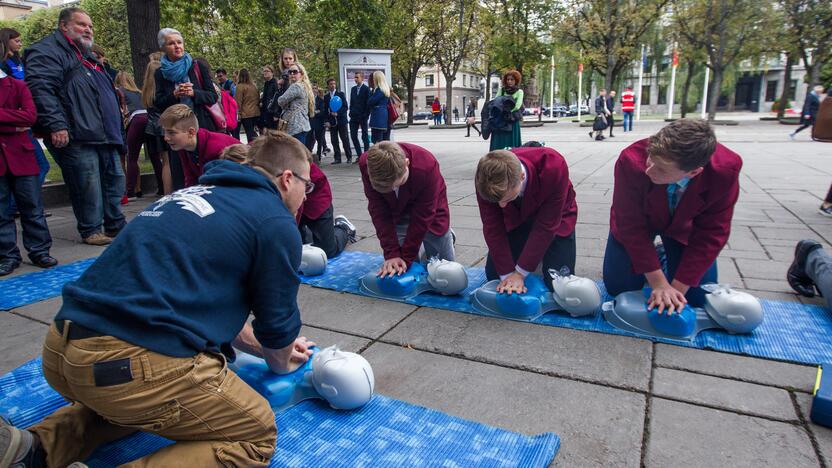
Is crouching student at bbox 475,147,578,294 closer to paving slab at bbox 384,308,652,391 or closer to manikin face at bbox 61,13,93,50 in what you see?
paving slab at bbox 384,308,652,391

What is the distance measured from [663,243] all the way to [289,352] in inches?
93.4

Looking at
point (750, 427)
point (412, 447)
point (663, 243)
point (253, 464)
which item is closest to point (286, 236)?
point (253, 464)

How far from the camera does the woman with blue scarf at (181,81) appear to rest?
5.33 meters

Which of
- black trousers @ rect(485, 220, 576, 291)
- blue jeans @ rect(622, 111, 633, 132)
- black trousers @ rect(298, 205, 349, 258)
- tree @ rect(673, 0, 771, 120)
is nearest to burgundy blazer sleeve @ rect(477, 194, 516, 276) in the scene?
black trousers @ rect(485, 220, 576, 291)

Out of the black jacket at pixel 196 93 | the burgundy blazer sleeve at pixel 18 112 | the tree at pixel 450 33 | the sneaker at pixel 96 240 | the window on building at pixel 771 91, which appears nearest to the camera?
the burgundy blazer sleeve at pixel 18 112

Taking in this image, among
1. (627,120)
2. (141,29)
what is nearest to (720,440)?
(141,29)

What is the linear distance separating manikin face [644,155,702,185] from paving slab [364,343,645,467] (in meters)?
1.06

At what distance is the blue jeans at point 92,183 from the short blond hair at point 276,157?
364 cm

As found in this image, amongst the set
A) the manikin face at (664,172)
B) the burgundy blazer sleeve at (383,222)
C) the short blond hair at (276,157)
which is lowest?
the burgundy blazer sleeve at (383,222)

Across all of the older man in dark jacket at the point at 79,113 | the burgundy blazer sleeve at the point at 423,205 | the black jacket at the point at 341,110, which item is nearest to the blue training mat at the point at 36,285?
the older man in dark jacket at the point at 79,113

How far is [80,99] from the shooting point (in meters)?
4.62

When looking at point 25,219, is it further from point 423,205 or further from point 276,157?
point 276,157

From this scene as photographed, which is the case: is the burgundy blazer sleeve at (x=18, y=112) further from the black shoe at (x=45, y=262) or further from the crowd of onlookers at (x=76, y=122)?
the black shoe at (x=45, y=262)

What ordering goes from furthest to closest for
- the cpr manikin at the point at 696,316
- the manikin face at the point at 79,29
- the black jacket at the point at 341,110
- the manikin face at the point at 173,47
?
the black jacket at the point at 341,110 → the manikin face at the point at 173,47 → the manikin face at the point at 79,29 → the cpr manikin at the point at 696,316
